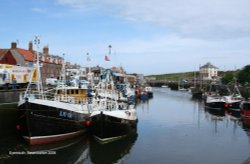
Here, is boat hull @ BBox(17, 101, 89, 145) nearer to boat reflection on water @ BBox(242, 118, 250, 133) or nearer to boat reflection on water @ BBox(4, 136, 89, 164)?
boat reflection on water @ BBox(4, 136, 89, 164)

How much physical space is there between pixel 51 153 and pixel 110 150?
5.10 metres

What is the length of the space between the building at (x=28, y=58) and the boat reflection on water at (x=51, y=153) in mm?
51735

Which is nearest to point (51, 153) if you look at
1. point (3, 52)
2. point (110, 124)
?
point (110, 124)

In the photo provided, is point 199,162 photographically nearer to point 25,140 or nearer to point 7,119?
Answer: point 25,140

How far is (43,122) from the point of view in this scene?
98.1ft

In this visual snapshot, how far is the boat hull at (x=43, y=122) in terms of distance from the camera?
2934 centimetres

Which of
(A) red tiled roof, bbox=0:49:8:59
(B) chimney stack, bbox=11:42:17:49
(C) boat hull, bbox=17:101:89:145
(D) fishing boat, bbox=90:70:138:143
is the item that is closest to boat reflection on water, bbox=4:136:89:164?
(C) boat hull, bbox=17:101:89:145

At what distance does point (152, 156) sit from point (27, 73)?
164ft

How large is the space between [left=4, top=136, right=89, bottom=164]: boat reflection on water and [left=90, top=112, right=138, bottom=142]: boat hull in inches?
63.3

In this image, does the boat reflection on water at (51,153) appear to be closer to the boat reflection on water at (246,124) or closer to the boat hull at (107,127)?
the boat hull at (107,127)

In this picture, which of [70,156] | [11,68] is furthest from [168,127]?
[11,68]

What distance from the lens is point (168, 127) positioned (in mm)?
44156

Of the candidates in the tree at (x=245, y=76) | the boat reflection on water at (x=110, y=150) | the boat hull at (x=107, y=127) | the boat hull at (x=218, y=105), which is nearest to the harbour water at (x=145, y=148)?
the boat reflection on water at (x=110, y=150)

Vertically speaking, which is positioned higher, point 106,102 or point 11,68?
point 11,68
